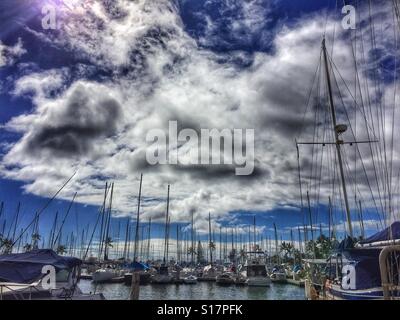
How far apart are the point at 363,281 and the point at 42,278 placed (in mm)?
18344

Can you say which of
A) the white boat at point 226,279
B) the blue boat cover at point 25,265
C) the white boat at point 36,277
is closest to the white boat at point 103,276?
the white boat at point 226,279

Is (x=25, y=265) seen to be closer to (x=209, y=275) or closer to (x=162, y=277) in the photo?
(x=162, y=277)

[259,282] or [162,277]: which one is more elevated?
[162,277]

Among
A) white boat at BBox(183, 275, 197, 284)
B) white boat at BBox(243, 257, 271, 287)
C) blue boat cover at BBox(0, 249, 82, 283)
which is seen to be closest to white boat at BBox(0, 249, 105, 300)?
blue boat cover at BBox(0, 249, 82, 283)

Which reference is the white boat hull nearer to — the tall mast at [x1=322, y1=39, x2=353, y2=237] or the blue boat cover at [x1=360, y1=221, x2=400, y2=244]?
the tall mast at [x1=322, y1=39, x2=353, y2=237]

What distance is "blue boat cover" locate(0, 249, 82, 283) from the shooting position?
17469mm

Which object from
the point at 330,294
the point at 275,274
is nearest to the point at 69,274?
the point at 330,294

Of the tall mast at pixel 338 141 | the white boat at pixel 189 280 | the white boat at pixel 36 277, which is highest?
the tall mast at pixel 338 141

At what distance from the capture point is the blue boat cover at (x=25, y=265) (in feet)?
57.3

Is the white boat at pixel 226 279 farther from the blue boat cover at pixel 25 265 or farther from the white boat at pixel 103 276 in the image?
the blue boat cover at pixel 25 265

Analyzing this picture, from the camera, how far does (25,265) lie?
1806 centimetres

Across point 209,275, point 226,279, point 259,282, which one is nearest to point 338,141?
point 259,282
